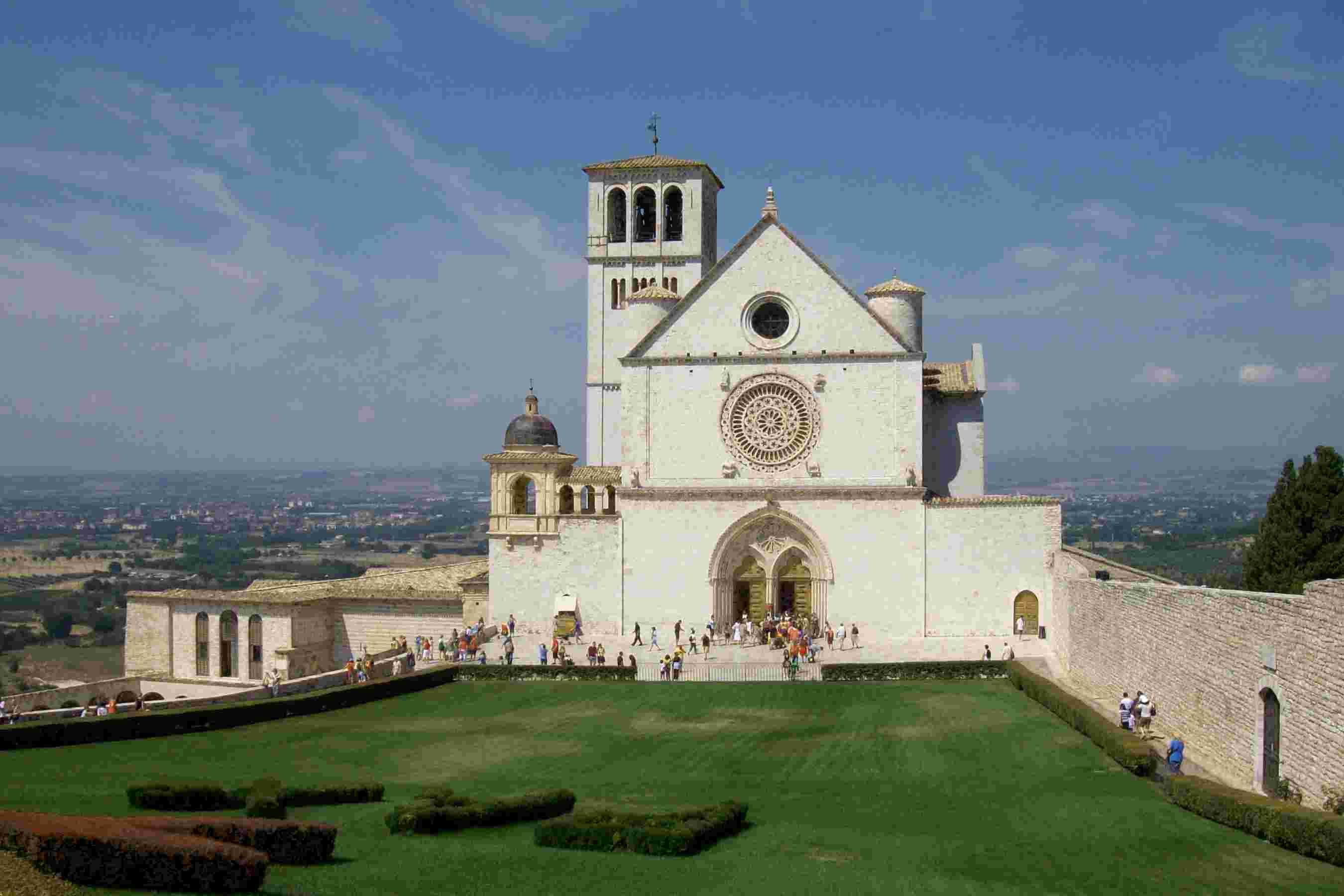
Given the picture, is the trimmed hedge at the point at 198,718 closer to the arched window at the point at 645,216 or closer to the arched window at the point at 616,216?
the arched window at the point at 616,216

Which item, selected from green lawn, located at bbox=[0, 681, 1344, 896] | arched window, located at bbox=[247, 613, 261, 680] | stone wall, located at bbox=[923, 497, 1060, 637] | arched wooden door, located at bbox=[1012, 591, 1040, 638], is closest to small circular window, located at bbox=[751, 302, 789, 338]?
stone wall, located at bbox=[923, 497, 1060, 637]

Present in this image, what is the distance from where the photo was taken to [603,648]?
145 ft

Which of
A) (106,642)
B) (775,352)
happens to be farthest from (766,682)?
(106,642)

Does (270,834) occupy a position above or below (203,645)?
above

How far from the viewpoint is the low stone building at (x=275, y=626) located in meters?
47.7

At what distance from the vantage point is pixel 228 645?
48562mm

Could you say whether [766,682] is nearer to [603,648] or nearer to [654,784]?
[603,648]

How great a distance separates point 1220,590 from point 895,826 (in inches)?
316

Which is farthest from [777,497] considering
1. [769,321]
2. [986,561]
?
[986,561]

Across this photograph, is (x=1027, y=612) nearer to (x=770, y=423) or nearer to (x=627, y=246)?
(x=770, y=423)

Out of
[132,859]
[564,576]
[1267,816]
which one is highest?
[564,576]

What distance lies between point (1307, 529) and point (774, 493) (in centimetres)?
1599

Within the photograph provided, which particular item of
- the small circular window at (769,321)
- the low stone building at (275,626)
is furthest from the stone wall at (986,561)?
the low stone building at (275,626)

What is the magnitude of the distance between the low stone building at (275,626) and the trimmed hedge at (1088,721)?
19.4 meters
